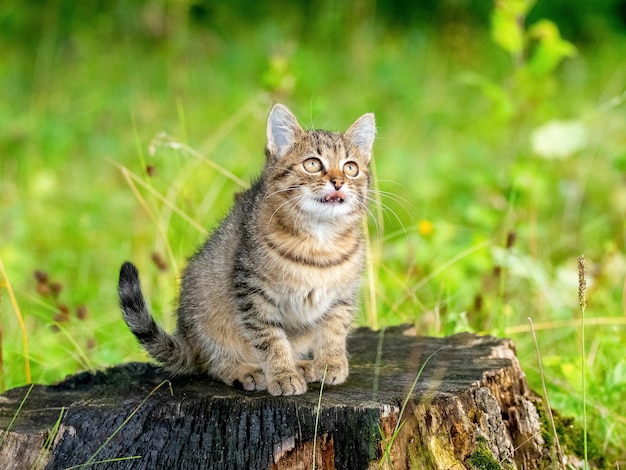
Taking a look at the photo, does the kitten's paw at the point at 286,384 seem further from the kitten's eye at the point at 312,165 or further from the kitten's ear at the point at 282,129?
the kitten's ear at the point at 282,129

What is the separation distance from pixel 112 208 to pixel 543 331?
369 centimetres

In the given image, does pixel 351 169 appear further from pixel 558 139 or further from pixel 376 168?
pixel 376 168

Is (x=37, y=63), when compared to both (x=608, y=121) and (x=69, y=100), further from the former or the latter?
(x=608, y=121)

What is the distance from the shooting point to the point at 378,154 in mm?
7434

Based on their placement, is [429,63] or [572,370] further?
[429,63]

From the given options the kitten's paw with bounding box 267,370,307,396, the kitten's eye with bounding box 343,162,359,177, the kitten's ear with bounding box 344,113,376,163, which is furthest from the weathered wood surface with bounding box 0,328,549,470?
the kitten's ear with bounding box 344,113,376,163

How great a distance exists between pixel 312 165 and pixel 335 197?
0.19 meters

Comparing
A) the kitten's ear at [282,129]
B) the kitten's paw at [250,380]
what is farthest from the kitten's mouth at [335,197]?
the kitten's paw at [250,380]

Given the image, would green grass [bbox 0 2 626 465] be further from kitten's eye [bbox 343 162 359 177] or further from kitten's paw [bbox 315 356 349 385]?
kitten's paw [bbox 315 356 349 385]

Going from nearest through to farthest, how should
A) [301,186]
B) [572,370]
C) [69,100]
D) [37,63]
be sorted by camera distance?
[301,186], [572,370], [69,100], [37,63]

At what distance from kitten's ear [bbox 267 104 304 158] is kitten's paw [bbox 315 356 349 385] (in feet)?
2.73

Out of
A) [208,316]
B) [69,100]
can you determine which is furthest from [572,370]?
[69,100]

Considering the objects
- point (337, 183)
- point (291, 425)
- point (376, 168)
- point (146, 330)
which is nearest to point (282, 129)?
point (337, 183)

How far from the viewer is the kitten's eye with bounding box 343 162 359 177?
340 cm
